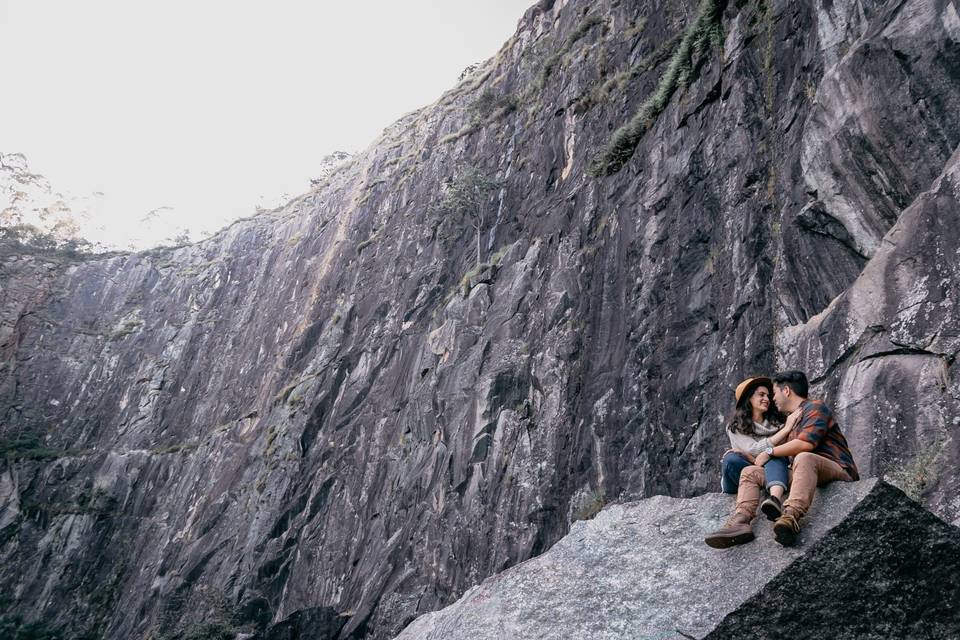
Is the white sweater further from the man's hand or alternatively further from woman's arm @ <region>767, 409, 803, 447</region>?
the man's hand

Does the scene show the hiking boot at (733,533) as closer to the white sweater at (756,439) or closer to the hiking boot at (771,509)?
the hiking boot at (771,509)

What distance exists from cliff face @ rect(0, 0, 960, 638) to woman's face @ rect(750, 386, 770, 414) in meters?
1.72

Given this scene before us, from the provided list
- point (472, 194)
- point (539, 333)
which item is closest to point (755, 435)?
point (539, 333)

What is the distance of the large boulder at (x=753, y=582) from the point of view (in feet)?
12.6

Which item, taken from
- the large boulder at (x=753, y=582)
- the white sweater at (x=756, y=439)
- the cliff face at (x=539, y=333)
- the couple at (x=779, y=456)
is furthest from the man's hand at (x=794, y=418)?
the cliff face at (x=539, y=333)

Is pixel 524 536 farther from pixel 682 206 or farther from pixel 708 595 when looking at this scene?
pixel 708 595

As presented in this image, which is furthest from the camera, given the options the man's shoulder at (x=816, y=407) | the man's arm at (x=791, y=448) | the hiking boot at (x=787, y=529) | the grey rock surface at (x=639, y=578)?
the man's shoulder at (x=816, y=407)

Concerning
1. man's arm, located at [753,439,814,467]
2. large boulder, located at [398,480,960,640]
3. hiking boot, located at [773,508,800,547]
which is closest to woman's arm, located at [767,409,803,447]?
man's arm, located at [753,439,814,467]

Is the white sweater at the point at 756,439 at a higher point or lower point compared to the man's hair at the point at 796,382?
lower

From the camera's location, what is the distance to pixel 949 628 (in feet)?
12.3

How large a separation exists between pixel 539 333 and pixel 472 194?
10.6m

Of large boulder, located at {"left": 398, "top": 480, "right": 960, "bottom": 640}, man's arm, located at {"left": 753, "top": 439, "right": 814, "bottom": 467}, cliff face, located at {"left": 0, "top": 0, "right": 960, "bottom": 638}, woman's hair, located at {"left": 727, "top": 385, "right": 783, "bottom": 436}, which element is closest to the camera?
large boulder, located at {"left": 398, "top": 480, "right": 960, "bottom": 640}

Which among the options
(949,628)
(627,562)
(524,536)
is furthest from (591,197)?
(949,628)

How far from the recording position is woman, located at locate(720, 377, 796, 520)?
→ 480 centimetres
